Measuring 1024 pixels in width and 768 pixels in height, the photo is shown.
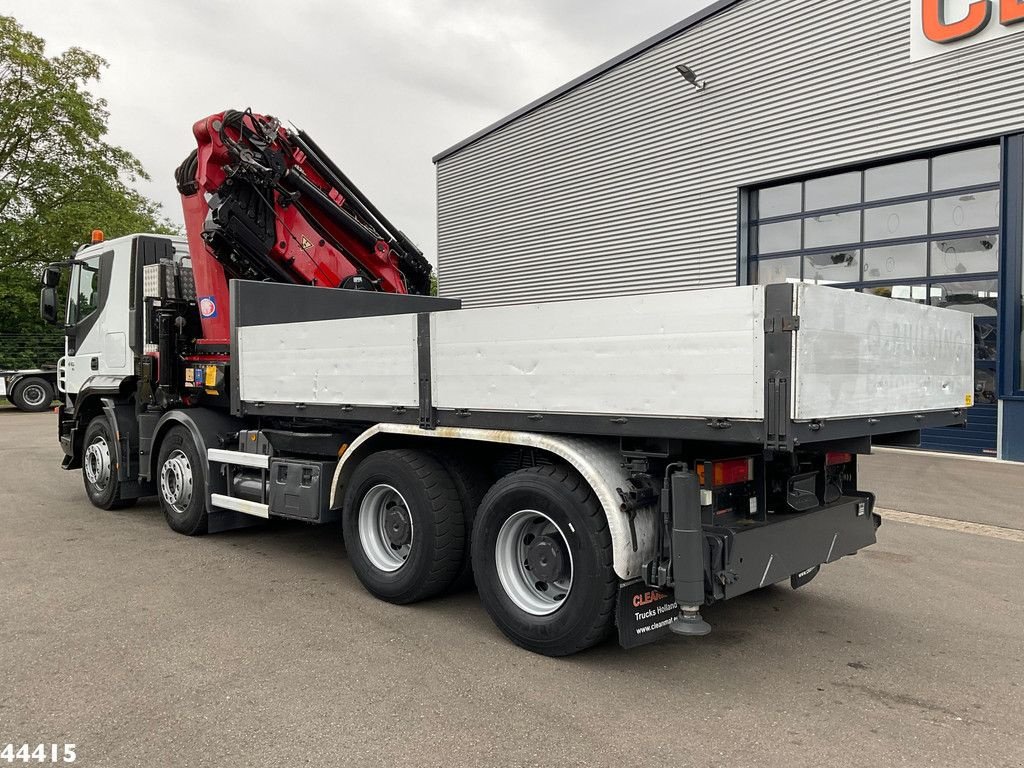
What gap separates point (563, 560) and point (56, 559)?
171 inches

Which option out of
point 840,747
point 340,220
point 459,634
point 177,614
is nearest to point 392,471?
point 459,634

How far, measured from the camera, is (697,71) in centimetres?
1468

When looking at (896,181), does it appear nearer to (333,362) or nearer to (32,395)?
(333,362)

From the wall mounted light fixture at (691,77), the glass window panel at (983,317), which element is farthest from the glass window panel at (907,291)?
the wall mounted light fixture at (691,77)

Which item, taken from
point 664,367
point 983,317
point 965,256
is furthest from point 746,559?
point 965,256

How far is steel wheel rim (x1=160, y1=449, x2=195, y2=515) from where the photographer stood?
6711mm

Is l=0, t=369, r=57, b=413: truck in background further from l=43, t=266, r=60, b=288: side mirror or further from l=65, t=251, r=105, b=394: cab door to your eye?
l=43, t=266, r=60, b=288: side mirror

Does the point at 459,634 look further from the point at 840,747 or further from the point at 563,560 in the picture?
the point at 840,747

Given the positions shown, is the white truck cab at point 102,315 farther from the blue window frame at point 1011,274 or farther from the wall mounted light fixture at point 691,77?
the blue window frame at point 1011,274

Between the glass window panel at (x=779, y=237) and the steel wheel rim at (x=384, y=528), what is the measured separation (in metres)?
11.1

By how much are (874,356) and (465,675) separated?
2.50m

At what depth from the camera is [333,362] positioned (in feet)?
16.7

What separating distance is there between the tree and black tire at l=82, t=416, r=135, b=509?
893 inches

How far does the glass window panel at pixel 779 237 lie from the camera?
1383cm
